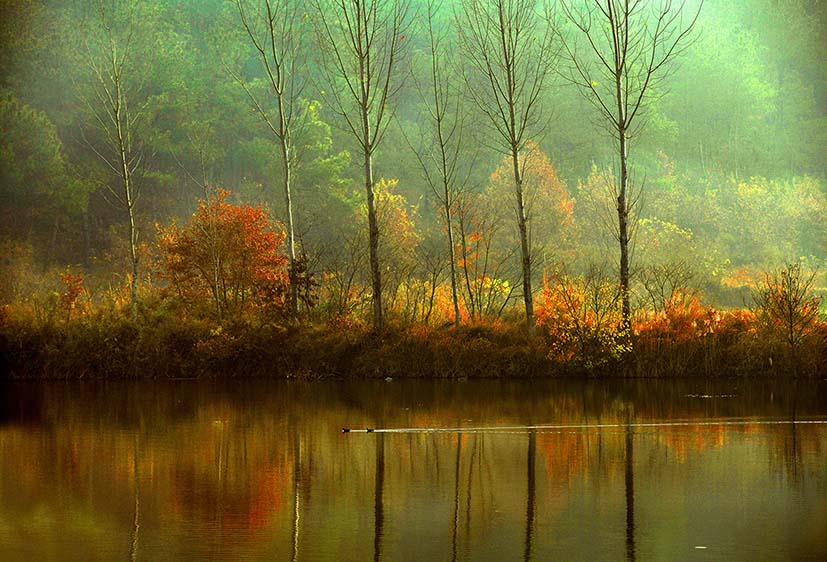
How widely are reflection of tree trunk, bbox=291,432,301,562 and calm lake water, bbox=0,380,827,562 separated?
31mm

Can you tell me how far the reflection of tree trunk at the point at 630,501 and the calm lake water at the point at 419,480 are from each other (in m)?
0.02

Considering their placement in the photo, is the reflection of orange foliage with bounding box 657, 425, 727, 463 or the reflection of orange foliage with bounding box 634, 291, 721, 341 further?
the reflection of orange foliage with bounding box 634, 291, 721, 341

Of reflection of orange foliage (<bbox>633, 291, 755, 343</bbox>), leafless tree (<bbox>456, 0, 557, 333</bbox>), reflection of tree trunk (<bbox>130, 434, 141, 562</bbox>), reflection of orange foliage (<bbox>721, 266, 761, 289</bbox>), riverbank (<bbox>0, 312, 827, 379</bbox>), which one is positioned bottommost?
reflection of tree trunk (<bbox>130, 434, 141, 562</bbox>)

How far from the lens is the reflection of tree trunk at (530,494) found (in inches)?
359

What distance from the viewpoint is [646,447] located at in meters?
14.4

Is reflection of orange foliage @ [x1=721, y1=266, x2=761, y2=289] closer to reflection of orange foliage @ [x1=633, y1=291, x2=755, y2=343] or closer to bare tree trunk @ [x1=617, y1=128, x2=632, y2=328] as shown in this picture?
bare tree trunk @ [x1=617, y1=128, x2=632, y2=328]

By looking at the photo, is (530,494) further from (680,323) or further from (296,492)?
(680,323)

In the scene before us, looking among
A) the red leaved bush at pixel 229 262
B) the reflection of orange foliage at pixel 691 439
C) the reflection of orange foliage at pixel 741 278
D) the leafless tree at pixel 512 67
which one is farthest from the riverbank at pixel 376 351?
the reflection of orange foliage at pixel 741 278

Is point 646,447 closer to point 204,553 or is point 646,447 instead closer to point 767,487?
point 767,487

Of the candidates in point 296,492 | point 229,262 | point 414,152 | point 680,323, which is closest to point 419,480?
point 296,492

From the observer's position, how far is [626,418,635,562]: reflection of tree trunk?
28.8 ft

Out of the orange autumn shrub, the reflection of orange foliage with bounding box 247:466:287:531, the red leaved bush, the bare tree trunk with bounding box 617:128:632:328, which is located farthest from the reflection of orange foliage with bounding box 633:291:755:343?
the reflection of orange foliage with bounding box 247:466:287:531

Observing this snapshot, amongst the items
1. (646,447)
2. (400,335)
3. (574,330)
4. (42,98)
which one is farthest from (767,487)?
(42,98)

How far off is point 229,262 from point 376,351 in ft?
18.9
